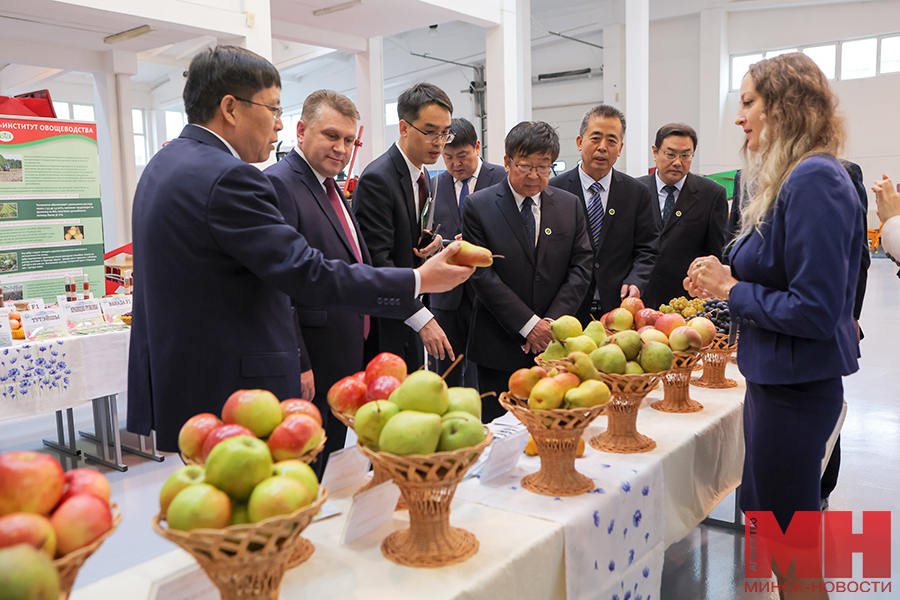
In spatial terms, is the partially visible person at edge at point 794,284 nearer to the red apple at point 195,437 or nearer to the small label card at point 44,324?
the red apple at point 195,437

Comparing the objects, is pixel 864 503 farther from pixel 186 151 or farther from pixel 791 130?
pixel 186 151

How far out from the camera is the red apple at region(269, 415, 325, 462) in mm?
1056

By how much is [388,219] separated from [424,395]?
5.23 ft

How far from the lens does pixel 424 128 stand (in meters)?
2.75

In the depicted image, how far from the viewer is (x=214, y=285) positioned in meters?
1.59

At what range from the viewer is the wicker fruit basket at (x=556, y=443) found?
1414mm

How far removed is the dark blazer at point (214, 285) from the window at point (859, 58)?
18.1 m

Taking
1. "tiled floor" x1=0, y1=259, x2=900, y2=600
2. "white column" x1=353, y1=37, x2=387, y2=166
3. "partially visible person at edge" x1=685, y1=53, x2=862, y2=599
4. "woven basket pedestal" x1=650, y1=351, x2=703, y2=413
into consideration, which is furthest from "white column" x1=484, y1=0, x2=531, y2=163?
"partially visible person at edge" x1=685, y1=53, x2=862, y2=599

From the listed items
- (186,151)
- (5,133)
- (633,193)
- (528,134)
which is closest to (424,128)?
(528,134)

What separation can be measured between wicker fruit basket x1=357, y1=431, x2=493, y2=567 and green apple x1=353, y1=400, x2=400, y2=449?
0.08 ft

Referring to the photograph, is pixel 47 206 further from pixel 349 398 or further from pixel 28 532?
pixel 28 532

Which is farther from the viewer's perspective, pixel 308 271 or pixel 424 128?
pixel 424 128

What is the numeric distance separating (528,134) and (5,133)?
4555mm

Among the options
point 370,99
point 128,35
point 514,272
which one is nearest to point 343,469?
point 514,272
